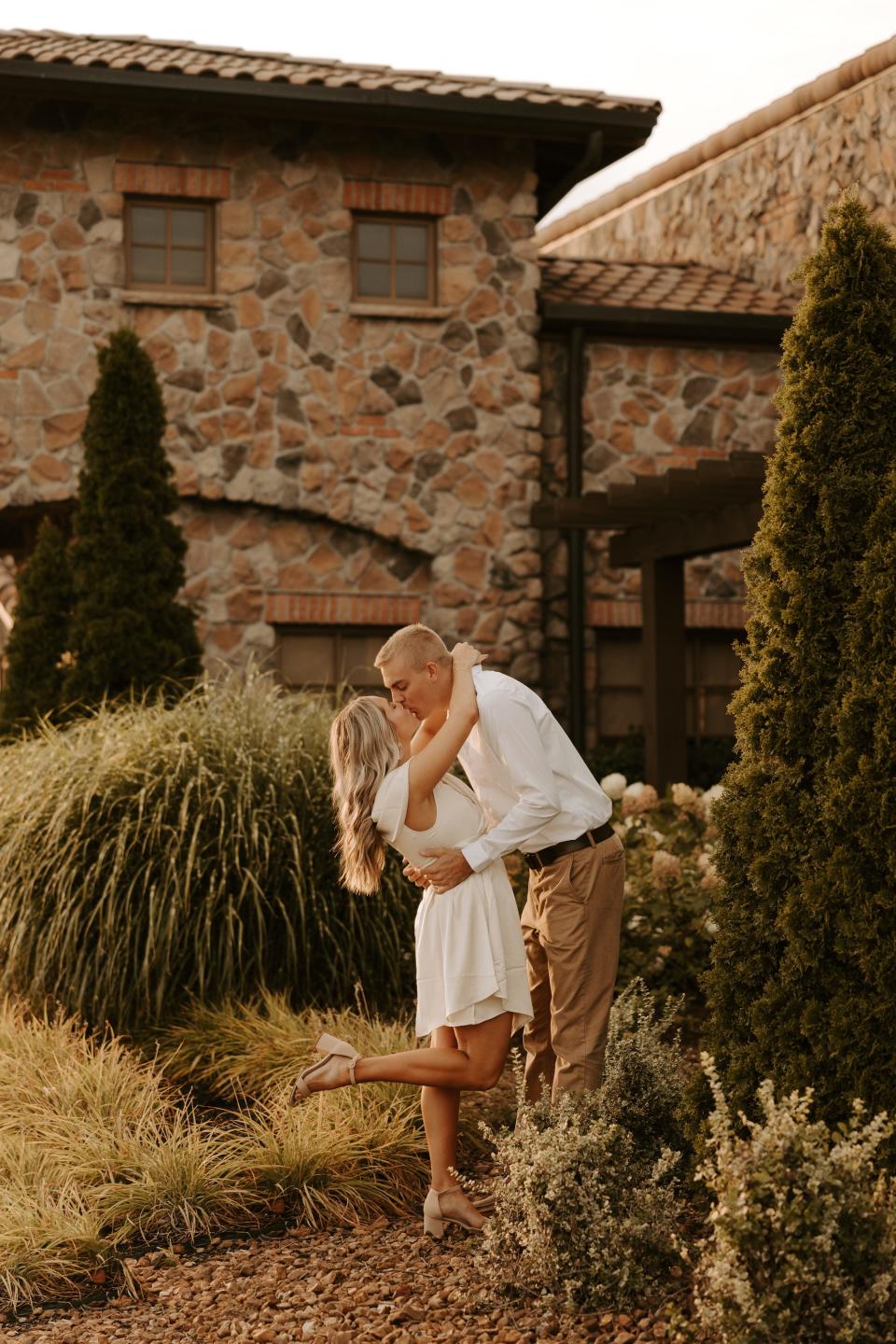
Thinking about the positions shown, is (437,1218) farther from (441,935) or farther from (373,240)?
(373,240)

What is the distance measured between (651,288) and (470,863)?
33.9ft

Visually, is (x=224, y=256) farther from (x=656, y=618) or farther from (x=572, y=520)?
(x=656, y=618)

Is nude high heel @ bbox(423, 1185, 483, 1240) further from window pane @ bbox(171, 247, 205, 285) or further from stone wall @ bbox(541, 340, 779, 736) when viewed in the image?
window pane @ bbox(171, 247, 205, 285)

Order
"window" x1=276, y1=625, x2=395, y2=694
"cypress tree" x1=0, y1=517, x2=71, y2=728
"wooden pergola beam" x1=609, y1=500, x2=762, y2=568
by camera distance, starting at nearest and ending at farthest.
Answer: "wooden pergola beam" x1=609, y1=500, x2=762, y2=568 → "cypress tree" x1=0, y1=517, x2=71, y2=728 → "window" x1=276, y1=625, x2=395, y2=694

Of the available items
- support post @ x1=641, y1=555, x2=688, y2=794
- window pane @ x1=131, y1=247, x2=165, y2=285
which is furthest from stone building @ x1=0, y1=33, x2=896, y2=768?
support post @ x1=641, y1=555, x2=688, y2=794

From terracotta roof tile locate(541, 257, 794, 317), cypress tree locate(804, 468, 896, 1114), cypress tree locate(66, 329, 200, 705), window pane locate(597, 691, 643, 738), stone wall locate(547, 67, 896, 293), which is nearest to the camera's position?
cypress tree locate(804, 468, 896, 1114)

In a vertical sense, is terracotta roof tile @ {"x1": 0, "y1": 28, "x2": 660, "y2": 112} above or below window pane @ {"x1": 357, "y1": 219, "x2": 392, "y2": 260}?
above

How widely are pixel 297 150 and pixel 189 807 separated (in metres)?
7.41

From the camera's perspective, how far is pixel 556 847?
4398mm

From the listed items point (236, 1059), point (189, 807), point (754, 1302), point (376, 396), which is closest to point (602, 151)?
→ point (376, 396)

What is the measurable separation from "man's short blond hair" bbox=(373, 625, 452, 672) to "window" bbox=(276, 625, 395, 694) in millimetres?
7977

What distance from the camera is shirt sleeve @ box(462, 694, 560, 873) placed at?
420cm

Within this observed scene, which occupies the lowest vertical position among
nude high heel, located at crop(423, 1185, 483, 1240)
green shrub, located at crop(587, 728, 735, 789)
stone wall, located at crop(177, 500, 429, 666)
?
nude high heel, located at crop(423, 1185, 483, 1240)

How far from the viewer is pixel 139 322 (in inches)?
473
